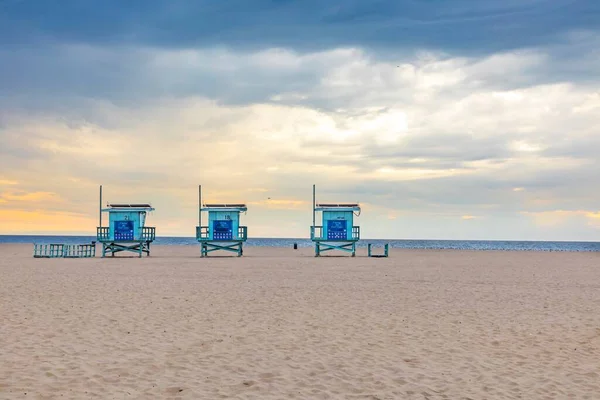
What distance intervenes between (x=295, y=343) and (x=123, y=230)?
40269 millimetres

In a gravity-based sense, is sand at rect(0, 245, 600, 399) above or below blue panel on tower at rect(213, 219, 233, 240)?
below

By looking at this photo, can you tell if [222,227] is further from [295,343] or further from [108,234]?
[295,343]

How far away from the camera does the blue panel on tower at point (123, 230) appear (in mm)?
49125

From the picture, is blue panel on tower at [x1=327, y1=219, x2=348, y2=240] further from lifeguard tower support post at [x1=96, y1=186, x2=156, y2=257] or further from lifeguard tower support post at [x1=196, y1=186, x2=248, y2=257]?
lifeguard tower support post at [x1=96, y1=186, x2=156, y2=257]

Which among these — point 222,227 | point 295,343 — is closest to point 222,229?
point 222,227

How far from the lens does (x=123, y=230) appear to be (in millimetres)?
49219

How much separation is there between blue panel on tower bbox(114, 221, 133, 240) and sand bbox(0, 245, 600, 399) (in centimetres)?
2846

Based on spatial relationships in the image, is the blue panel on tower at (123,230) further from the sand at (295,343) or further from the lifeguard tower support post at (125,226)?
the sand at (295,343)

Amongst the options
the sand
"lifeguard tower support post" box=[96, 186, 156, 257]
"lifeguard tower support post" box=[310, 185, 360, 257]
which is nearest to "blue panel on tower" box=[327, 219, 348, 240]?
"lifeguard tower support post" box=[310, 185, 360, 257]

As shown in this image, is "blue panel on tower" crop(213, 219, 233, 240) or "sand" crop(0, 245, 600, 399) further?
"blue panel on tower" crop(213, 219, 233, 240)

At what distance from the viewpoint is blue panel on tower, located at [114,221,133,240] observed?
49125 mm

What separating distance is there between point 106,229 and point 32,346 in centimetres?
4014

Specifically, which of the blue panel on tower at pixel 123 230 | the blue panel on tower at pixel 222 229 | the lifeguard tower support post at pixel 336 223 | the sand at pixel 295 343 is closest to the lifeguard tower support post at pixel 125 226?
the blue panel on tower at pixel 123 230

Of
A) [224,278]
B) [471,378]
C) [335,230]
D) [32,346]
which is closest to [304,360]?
[471,378]
